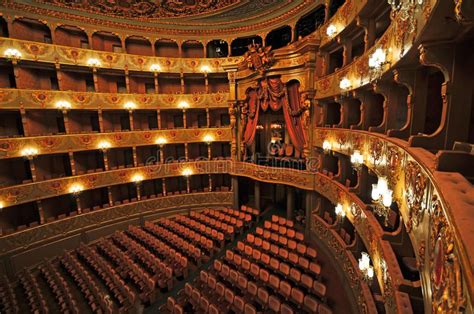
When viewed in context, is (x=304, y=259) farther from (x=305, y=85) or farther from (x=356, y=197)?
(x=305, y=85)

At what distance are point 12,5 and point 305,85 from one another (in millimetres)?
16391

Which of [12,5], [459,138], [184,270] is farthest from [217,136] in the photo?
[459,138]

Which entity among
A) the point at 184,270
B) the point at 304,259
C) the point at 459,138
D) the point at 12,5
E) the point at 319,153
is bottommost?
the point at 184,270

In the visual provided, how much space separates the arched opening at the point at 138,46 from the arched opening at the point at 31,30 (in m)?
4.61

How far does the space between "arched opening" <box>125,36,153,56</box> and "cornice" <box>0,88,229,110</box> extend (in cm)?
396

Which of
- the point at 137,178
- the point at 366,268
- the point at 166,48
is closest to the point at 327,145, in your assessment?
the point at 366,268

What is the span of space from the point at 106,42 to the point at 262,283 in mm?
18060

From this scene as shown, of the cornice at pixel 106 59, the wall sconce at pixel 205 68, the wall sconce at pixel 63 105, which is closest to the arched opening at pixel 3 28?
the cornice at pixel 106 59

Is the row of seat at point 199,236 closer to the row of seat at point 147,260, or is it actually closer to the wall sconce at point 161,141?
the row of seat at point 147,260

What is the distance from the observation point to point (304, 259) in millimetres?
10289

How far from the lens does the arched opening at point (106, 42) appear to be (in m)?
15.7

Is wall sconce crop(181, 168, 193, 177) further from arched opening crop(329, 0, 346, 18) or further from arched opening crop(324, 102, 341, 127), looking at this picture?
arched opening crop(329, 0, 346, 18)

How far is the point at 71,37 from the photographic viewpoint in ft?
49.3

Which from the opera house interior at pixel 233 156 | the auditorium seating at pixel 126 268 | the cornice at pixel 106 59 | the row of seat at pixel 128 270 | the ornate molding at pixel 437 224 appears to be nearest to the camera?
the ornate molding at pixel 437 224
